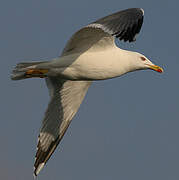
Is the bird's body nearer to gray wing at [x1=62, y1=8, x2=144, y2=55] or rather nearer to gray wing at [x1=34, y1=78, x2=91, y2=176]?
gray wing at [x1=62, y1=8, x2=144, y2=55]

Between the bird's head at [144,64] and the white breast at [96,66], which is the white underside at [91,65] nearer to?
the white breast at [96,66]

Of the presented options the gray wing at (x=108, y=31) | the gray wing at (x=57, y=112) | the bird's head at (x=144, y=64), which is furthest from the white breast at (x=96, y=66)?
the gray wing at (x=57, y=112)

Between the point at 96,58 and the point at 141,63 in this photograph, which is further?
the point at 141,63

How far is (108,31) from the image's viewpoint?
7.16 meters

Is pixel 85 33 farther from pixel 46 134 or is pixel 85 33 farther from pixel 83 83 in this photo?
pixel 46 134

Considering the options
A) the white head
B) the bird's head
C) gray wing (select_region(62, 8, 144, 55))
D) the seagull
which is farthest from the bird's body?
the bird's head

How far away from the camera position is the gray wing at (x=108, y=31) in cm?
723

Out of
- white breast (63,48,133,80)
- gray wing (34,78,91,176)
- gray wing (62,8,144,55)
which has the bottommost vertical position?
gray wing (34,78,91,176)

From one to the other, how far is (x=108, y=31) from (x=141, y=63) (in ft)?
8.36

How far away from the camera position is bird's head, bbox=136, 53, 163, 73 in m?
9.53

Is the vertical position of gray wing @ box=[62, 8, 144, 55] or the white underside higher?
gray wing @ box=[62, 8, 144, 55]

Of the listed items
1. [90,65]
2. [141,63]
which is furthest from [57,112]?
[141,63]

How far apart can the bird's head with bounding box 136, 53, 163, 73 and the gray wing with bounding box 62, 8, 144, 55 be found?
847 mm

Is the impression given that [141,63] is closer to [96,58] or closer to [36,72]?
[96,58]
